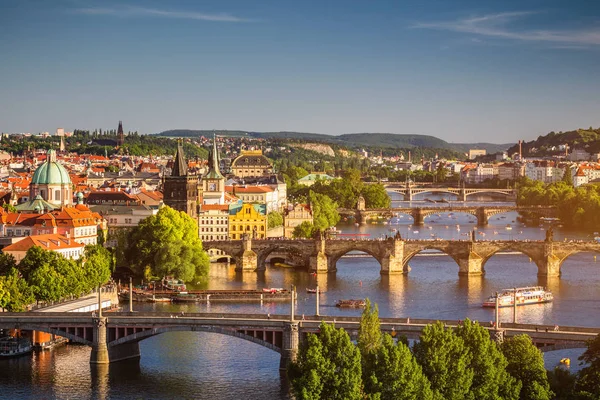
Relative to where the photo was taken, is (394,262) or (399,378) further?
(394,262)

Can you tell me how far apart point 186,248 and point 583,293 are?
712 inches

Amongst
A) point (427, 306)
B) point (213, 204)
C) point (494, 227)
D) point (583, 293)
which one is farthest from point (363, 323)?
point (494, 227)

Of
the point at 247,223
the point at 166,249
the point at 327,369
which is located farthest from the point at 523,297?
the point at 247,223

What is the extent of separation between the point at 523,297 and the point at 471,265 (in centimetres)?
912

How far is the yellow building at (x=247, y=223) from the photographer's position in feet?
233

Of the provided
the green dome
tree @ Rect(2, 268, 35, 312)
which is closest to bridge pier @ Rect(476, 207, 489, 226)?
the green dome

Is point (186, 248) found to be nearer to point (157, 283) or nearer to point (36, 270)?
point (157, 283)

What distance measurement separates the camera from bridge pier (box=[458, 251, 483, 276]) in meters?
60.8

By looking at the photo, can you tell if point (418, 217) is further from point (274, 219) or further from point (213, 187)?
point (274, 219)

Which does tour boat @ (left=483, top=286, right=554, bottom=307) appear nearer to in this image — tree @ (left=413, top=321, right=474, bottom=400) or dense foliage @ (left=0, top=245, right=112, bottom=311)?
dense foliage @ (left=0, top=245, right=112, bottom=311)

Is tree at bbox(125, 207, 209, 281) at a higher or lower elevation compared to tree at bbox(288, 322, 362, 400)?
higher

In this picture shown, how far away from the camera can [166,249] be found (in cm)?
5800

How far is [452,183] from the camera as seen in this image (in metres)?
166

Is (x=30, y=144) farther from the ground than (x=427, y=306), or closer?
farther from the ground
